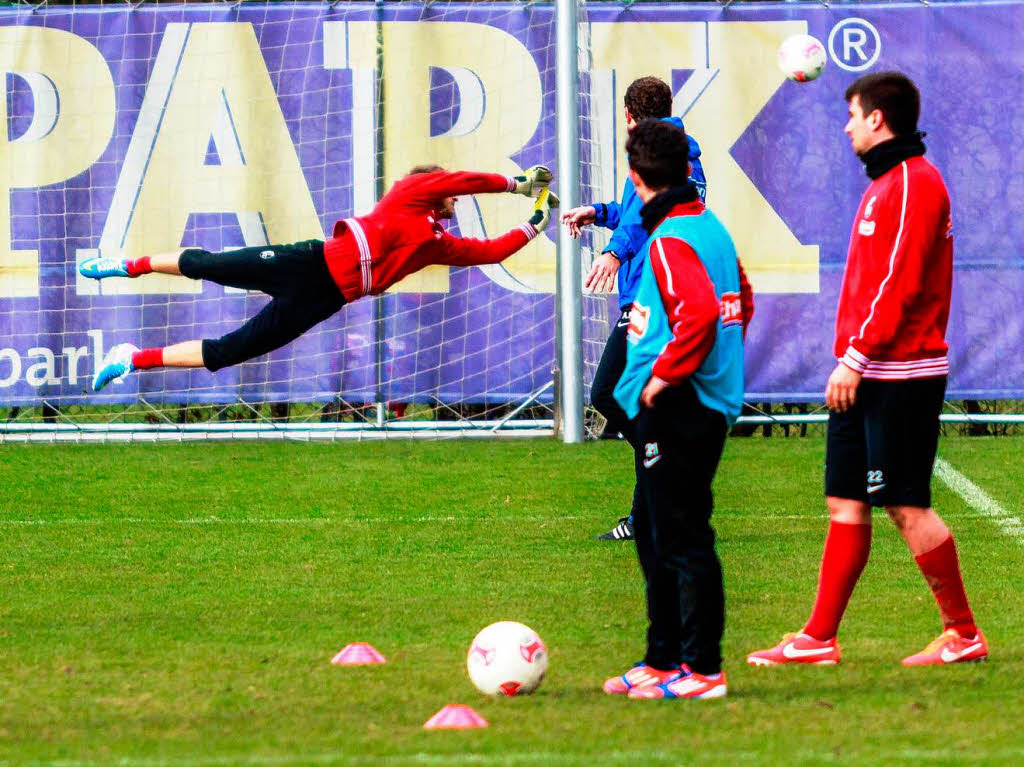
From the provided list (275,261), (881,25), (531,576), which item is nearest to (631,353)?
(531,576)

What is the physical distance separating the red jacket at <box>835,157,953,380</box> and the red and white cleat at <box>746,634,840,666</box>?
2.98ft

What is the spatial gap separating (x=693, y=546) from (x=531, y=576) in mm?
→ 2414

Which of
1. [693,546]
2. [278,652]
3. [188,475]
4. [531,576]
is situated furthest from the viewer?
[188,475]

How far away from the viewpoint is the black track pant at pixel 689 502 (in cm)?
478

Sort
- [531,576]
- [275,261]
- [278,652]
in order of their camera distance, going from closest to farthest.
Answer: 1. [278,652]
2. [531,576]
3. [275,261]

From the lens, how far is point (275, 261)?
822 centimetres

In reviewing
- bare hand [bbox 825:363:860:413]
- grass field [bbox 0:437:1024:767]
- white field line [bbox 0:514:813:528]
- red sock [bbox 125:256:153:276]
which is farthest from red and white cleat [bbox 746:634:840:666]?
red sock [bbox 125:256:153:276]

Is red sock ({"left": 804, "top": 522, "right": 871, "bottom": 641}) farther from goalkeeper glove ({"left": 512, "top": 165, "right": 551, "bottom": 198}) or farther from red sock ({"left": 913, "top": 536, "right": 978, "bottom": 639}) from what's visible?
goalkeeper glove ({"left": 512, "top": 165, "right": 551, "bottom": 198})

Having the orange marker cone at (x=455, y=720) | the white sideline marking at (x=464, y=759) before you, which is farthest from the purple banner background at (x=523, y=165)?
the white sideline marking at (x=464, y=759)

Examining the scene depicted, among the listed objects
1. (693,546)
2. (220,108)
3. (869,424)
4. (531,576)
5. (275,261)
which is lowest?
(531,576)

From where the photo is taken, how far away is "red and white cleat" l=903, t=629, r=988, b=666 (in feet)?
17.4

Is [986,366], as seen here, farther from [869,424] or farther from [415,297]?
[869,424]

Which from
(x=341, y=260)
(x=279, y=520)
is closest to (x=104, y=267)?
(x=341, y=260)

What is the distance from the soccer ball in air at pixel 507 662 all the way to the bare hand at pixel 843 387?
3.94 feet
